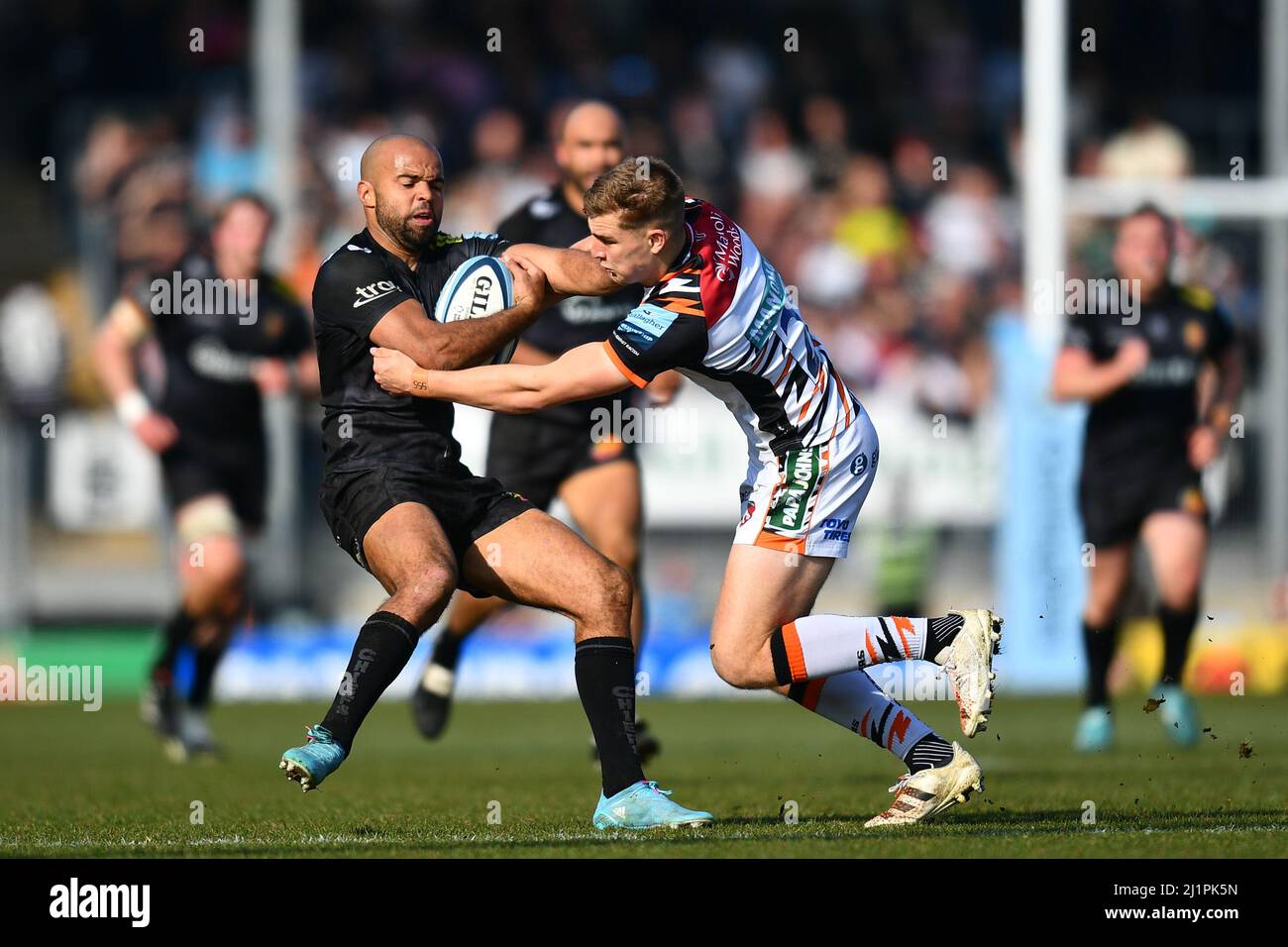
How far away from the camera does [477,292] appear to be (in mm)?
7234

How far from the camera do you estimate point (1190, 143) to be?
64.1ft

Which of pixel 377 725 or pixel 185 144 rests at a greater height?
pixel 185 144

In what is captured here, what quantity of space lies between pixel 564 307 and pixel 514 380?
11.5 feet

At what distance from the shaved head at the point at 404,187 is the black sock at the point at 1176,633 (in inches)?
229

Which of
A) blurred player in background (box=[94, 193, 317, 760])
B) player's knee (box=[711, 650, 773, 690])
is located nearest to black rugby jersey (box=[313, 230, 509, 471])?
player's knee (box=[711, 650, 773, 690])

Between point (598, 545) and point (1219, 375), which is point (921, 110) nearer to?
point (1219, 375)

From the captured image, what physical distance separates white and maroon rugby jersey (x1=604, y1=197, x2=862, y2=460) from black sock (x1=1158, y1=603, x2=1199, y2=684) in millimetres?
4756

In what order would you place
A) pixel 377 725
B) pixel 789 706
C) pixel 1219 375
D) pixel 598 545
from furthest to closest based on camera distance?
pixel 789 706
pixel 377 725
pixel 1219 375
pixel 598 545

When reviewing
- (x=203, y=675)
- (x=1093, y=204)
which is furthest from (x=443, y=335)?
(x=1093, y=204)

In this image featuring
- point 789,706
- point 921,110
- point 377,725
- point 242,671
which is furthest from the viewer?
point 921,110

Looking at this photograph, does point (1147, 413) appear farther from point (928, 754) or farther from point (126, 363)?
point (126, 363)

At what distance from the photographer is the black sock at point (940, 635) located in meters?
6.87
